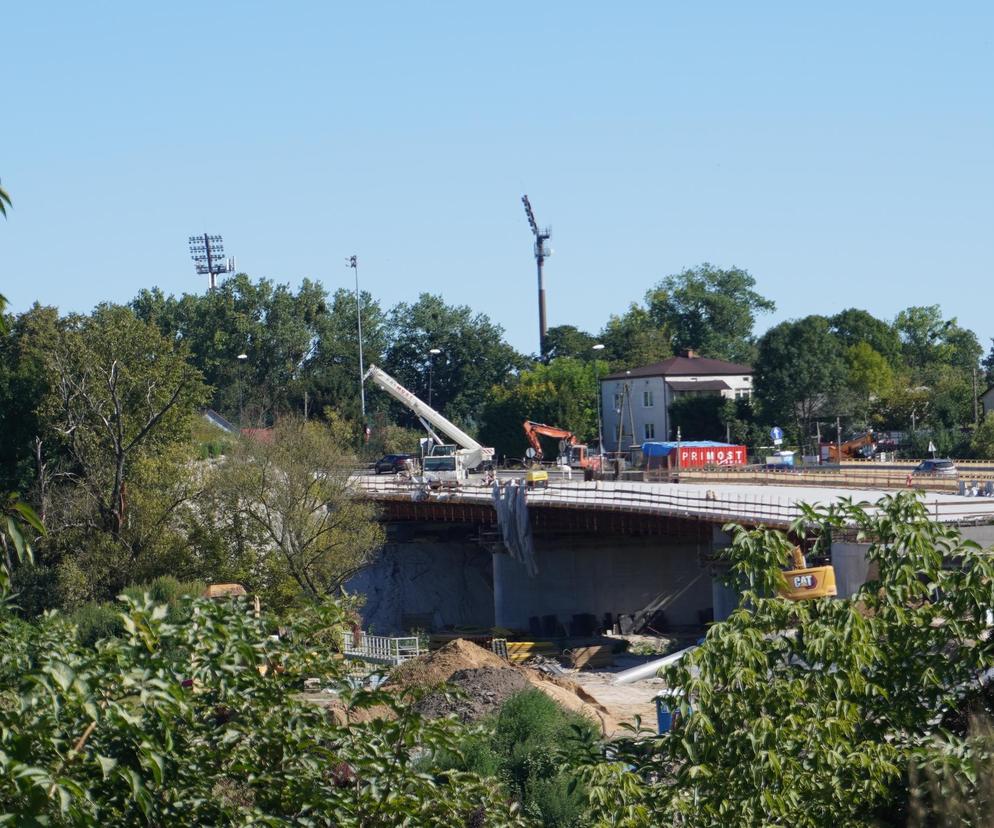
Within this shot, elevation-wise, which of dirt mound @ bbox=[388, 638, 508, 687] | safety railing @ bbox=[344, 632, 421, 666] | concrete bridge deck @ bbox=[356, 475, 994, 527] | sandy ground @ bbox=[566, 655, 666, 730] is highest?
concrete bridge deck @ bbox=[356, 475, 994, 527]

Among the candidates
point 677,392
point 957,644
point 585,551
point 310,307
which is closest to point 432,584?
point 585,551

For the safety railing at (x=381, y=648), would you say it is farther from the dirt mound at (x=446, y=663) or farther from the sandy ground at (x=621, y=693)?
the dirt mound at (x=446, y=663)

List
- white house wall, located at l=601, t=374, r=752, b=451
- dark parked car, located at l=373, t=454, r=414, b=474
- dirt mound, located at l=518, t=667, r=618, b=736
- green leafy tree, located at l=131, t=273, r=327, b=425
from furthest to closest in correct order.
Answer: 1. green leafy tree, located at l=131, t=273, r=327, b=425
2. white house wall, located at l=601, t=374, r=752, b=451
3. dark parked car, located at l=373, t=454, r=414, b=474
4. dirt mound, located at l=518, t=667, r=618, b=736

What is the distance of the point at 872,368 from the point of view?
4734 inches

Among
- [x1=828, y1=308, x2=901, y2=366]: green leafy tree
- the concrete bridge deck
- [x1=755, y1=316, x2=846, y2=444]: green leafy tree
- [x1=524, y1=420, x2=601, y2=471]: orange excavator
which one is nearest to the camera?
the concrete bridge deck

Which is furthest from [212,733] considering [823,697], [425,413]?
[425,413]

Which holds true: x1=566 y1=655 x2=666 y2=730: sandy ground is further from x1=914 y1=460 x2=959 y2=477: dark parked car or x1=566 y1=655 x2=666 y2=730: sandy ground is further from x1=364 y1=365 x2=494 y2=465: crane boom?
x1=364 y1=365 x2=494 y2=465: crane boom

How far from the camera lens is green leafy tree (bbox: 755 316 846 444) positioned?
101375mm

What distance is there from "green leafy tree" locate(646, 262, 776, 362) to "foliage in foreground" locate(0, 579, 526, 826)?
148446 millimetres

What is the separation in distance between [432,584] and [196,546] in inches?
803

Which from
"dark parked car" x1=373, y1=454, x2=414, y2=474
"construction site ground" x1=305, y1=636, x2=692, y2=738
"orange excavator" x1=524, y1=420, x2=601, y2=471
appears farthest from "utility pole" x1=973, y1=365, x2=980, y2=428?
"construction site ground" x1=305, y1=636, x2=692, y2=738

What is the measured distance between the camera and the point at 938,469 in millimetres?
67250

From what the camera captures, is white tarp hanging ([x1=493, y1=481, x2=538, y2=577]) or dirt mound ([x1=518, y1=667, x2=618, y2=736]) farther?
white tarp hanging ([x1=493, y1=481, x2=538, y2=577])

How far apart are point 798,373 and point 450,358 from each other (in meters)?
46.5
